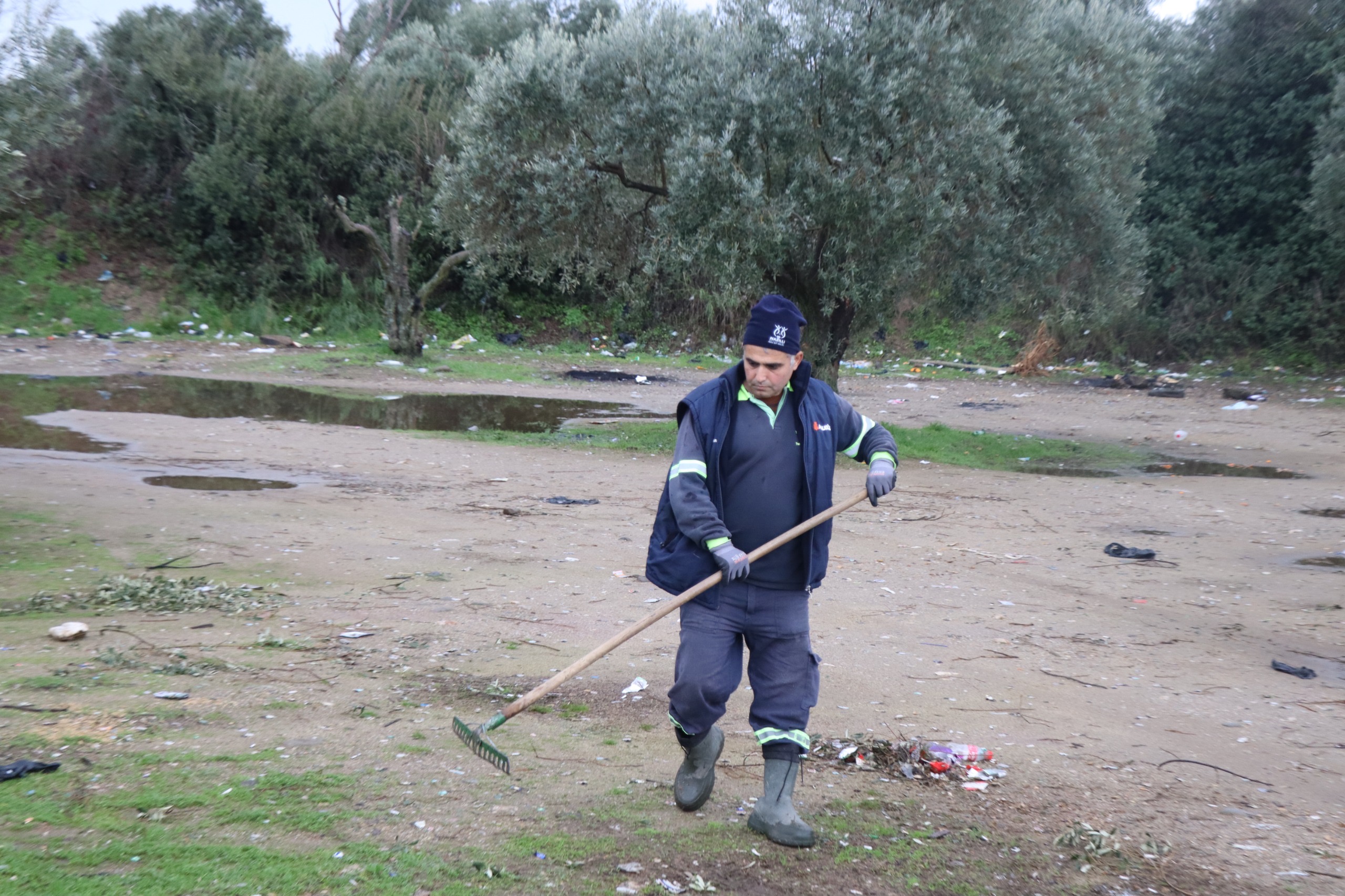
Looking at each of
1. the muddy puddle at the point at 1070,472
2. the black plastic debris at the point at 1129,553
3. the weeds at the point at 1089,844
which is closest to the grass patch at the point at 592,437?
the muddy puddle at the point at 1070,472

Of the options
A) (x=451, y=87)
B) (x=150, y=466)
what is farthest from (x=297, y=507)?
(x=451, y=87)

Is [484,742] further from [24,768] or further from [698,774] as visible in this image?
[24,768]

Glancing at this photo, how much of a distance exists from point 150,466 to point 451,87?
22.1m

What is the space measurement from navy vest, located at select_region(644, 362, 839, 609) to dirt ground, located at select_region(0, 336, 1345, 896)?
2.84 ft

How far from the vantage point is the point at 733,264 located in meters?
12.3

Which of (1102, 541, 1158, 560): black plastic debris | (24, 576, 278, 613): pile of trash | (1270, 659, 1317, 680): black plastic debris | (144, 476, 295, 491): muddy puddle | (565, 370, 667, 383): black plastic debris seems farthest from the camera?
(565, 370, 667, 383): black plastic debris

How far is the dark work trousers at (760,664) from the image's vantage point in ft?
12.0

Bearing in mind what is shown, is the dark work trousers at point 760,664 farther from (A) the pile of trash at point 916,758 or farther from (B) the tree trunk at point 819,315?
(B) the tree trunk at point 819,315

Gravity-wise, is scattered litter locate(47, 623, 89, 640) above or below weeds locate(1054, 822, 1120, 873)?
above

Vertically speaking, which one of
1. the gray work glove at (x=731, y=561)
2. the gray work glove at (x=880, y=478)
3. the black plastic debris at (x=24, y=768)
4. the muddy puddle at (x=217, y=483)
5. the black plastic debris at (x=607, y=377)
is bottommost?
the muddy puddle at (x=217, y=483)

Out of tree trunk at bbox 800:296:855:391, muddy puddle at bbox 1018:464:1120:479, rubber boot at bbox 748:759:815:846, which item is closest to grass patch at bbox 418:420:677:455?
tree trunk at bbox 800:296:855:391

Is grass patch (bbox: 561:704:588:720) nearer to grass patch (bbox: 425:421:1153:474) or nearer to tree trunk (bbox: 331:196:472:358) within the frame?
grass patch (bbox: 425:421:1153:474)

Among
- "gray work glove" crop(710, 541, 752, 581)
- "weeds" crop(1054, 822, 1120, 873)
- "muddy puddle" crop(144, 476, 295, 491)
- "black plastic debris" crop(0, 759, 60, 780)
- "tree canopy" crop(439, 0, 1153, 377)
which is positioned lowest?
"muddy puddle" crop(144, 476, 295, 491)

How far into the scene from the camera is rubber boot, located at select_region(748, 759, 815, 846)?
3.50 metres
